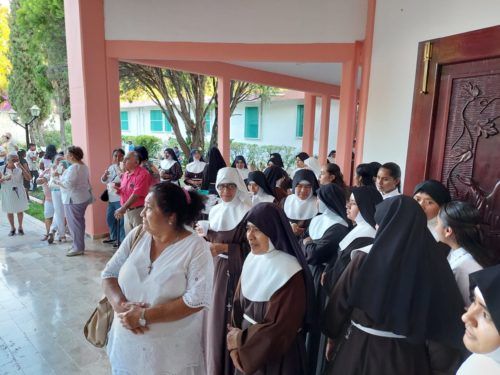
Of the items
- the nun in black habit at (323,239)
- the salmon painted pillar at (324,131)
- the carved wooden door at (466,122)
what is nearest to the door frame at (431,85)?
the carved wooden door at (466,122)

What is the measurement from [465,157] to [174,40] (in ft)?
17.2

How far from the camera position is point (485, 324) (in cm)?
113

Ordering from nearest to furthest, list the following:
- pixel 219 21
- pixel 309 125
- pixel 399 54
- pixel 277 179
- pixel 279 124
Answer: pixel 399 54 → pixel 277 179 → pixel 219 21 → pixel 309 125 → pixel 279 124

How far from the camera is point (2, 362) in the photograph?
3.22m

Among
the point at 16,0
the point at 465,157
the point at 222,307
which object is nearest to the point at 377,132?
the point at 465,157

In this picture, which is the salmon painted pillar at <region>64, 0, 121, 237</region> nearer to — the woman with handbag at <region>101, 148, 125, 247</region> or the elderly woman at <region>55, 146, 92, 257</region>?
the woman with handbag at <region>101, 148, 125, 247</region>

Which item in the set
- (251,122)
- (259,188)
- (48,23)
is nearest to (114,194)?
(259,188)

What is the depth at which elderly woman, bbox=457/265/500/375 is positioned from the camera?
110cm

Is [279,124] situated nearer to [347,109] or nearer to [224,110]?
[224,110]

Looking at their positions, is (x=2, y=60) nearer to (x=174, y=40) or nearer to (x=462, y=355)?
(x=174, y=40)

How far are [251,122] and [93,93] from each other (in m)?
12.9

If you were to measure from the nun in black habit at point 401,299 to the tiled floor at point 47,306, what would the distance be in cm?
248

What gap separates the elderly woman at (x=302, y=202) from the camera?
12.6 feet

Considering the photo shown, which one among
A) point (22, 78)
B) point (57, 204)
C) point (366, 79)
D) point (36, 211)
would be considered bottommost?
point (36, 211)
